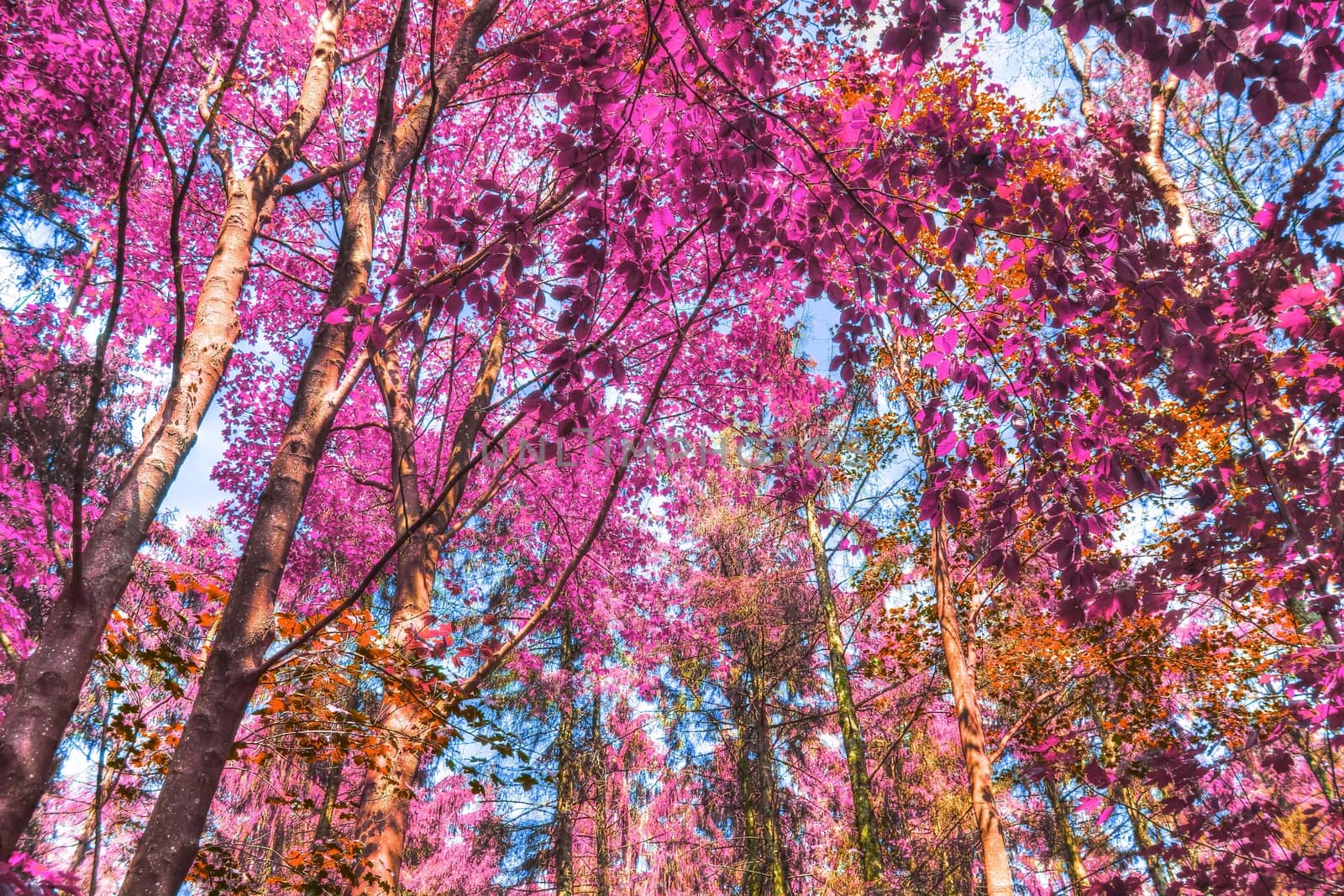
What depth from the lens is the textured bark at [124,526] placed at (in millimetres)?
1704

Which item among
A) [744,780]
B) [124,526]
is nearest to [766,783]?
[744,780]

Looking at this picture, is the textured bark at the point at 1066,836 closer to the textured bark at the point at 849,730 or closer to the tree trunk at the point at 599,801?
the textured bark at the point at 849,730

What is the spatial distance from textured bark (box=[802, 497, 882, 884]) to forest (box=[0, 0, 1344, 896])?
5 cm

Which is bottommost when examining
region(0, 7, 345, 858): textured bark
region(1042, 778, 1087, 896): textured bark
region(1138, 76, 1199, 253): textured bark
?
region(1042, 778, 1087, 896): textured bark

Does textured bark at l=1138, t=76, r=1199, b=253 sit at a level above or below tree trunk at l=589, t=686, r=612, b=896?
above

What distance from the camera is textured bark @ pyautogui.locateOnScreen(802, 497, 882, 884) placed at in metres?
6.71

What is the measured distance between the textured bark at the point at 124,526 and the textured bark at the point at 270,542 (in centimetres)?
32

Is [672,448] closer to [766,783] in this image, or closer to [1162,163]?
[766,783]

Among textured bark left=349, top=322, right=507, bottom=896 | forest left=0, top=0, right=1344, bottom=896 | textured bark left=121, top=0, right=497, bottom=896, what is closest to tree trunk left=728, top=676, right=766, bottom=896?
forest left=0, top=0, right=1344, bottom=896

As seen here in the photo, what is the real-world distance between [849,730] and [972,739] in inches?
100

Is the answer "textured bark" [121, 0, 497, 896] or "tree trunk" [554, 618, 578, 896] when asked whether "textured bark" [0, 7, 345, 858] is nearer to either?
"textured bark" [121, 0, 497, 896]

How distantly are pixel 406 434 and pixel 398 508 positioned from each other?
54 centimetres

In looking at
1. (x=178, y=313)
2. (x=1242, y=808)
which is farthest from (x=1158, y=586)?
(x=178, y=313)

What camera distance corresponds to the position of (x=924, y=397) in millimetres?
6344
